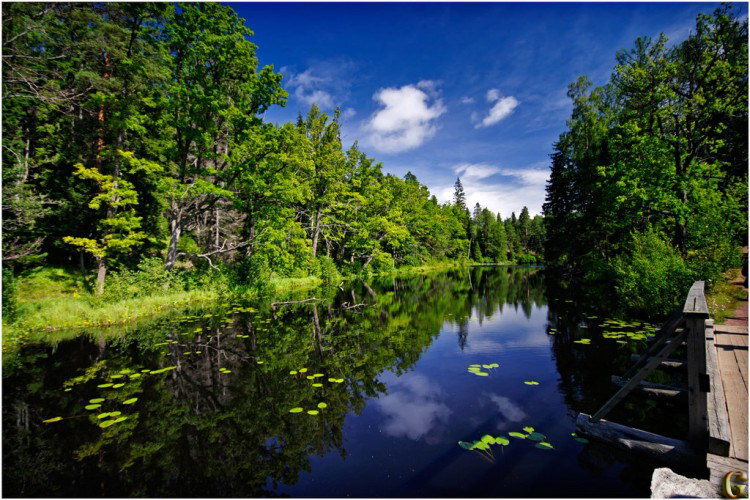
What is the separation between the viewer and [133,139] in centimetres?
1738

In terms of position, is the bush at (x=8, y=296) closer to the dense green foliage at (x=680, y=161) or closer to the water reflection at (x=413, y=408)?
the water reflection at (x=413, y=408)

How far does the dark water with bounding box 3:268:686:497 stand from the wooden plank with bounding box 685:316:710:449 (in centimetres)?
82

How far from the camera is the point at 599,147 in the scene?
23.7m

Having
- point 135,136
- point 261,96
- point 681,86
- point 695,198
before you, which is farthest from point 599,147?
point 135,136

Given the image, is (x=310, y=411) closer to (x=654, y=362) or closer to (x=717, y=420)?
(x=654, y=362)

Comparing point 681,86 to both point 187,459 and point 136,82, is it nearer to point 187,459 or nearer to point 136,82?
point 187,459

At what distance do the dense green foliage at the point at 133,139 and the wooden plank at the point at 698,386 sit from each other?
16.3 meters

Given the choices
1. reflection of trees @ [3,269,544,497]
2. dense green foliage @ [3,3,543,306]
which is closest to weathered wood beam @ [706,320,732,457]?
reflection of trees @ [3,269,544,497]

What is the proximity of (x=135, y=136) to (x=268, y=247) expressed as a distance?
10356 millimetres

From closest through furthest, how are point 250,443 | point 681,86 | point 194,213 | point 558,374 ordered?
point 250,443, point 558,374, point 681,86, point 194,213

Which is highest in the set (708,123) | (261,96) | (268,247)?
(261,96)

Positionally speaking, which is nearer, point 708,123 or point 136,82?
point 708,123

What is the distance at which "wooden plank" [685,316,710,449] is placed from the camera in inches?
145

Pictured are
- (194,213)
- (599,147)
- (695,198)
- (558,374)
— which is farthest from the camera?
(599,147)
